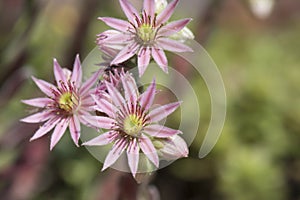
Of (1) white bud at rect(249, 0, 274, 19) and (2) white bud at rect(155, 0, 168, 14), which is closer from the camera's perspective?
(2) white bud at rect(155, 0, 168, 14)

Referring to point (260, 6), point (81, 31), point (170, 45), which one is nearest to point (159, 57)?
point (170, 45)

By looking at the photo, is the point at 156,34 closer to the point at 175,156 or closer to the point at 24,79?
the point at 175,156

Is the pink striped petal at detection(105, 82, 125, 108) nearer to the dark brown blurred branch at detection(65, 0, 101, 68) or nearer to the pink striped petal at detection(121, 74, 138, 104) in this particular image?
the pink striped petal at detection(121, 74, 138, 104)

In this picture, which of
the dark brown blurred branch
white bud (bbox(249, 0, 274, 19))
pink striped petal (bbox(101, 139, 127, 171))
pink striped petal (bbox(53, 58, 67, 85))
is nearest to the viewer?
pink striped petal (bbox(101, 139, 127, 171))

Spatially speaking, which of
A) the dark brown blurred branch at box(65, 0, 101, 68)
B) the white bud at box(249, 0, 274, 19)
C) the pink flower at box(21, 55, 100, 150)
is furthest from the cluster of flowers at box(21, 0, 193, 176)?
the dark brown blurred branch at box(65, 0, 101, 68)

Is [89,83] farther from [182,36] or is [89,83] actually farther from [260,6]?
[260,6]

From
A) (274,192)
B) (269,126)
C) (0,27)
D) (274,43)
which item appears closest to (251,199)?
(274,192)

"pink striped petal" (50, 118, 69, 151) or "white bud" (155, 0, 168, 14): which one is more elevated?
"white bud" (155, 0, 168, 14)

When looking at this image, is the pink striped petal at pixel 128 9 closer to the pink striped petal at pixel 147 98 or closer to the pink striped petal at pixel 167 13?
the pink striped petal at pixel 167 13
